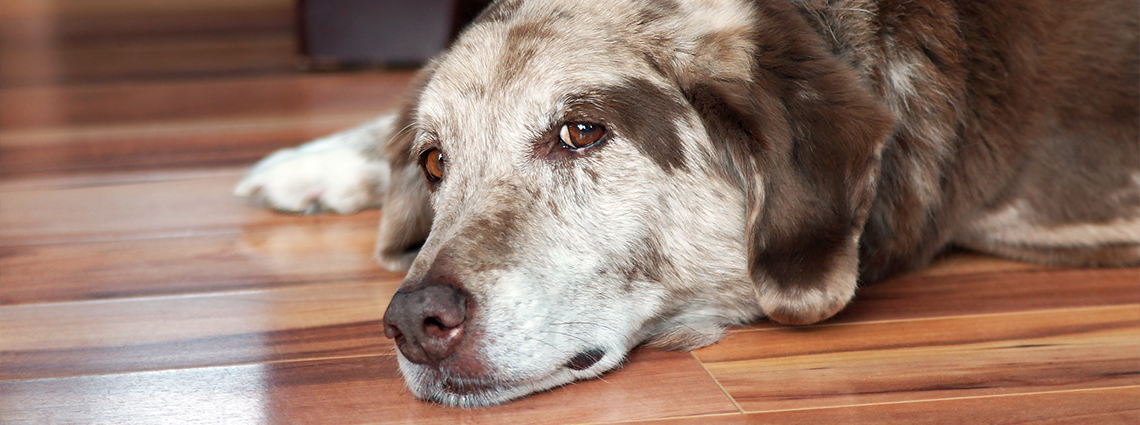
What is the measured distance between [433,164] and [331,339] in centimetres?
40

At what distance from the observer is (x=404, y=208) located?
209 centimetres

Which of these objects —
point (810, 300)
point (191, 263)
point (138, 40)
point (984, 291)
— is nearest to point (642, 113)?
point (810, 300)

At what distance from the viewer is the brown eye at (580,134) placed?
1607 mm

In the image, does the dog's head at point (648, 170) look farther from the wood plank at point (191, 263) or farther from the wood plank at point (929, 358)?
the wood plank at point (191, 263)

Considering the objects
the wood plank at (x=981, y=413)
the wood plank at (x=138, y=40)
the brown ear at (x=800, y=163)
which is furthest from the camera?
the wood plank at (x=138, y=40)

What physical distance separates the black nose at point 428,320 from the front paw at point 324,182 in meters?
1.29

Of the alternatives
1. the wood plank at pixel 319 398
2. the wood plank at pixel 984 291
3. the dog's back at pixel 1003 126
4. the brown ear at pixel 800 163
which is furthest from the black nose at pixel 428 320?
the dog's back at pixel 1003 126

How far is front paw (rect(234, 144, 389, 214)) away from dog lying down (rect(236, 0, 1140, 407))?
83 cm

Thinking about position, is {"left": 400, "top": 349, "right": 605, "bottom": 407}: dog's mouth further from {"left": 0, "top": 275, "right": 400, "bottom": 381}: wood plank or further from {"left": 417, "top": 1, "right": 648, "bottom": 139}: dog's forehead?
{"left": 417, "top": 1, "right": 648, "bottom": 139}: dog's forehead

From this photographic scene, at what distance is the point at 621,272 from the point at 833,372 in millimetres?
411

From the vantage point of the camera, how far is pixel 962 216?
75.2 inches

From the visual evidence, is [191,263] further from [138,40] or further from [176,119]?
[138,40]

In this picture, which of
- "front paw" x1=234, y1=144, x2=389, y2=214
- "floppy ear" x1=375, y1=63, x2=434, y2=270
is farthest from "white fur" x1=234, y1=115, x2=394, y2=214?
"floppy ear" x1=375, y1=63, x2=434, y2=270

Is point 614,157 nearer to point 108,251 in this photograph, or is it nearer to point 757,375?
point 757,375
